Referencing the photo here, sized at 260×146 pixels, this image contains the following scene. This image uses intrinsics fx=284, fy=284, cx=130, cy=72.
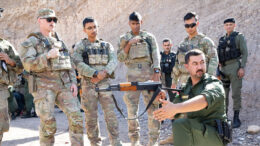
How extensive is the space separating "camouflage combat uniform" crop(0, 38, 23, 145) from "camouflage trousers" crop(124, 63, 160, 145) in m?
1.64

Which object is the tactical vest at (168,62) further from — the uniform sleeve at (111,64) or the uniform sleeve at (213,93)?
the uniform sleeve at (213,93)

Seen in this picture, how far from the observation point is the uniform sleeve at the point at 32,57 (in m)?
3.65

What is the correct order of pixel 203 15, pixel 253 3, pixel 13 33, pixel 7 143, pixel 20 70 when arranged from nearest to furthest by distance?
pixel 20 70 < pixel 7 143 < pixel 253 3 < pixel 203 15 < pixel 13 33

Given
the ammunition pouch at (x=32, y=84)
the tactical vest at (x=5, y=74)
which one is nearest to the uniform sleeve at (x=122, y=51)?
the ammunition pouch at (x=32, y=84)

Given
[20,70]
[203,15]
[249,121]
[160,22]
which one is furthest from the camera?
[160,22]

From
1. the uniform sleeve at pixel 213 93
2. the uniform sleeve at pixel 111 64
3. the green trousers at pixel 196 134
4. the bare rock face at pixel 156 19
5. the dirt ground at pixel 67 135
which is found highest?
the bare rock face at pixel 156 19

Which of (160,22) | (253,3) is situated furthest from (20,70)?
(160,22)

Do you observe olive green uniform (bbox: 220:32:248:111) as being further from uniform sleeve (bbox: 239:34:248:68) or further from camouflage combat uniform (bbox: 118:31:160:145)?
camouflage combat uniform (bbox: 118:31:160:145)

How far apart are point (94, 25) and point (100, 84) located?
0.89 meters

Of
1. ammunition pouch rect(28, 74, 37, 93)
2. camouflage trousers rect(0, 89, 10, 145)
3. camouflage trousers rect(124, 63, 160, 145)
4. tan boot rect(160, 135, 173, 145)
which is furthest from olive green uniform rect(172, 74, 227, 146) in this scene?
camouflage trousers rect(0, 89, 10, 145)

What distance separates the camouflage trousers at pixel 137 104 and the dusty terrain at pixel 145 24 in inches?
28.9

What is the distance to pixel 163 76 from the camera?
23.1ft

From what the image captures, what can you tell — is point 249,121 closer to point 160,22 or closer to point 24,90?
point 24,90

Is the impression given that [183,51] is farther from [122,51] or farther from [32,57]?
[32,57]
